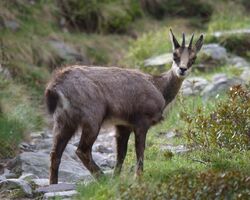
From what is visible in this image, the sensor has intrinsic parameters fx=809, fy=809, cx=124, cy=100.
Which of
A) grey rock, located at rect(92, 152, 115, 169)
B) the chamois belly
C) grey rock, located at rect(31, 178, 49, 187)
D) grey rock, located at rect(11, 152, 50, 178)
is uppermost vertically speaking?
the chamois belly

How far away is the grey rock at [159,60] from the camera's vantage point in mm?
16719

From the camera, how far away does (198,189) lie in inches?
274

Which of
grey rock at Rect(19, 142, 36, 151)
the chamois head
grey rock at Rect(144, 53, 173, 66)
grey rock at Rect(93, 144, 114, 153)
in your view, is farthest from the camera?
grey rock at Rect(144, 53, 173, 66)

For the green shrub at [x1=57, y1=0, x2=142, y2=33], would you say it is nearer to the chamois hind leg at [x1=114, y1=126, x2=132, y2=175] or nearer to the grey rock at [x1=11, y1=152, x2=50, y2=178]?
the grey rock at [x1=11, y1=152, x2=50, y2=178]

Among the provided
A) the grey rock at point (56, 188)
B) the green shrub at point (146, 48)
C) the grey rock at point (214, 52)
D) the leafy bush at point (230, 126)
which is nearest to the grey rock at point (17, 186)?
the grey rock at point (56, 188)

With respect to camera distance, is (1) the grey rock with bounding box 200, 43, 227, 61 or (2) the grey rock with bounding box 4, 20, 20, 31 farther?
(1) the grey rock with bounding box 200, 43, 227, 61

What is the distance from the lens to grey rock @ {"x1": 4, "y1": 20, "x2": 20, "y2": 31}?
16344 millimetres

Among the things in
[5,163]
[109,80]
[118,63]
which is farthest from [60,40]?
[109,80]

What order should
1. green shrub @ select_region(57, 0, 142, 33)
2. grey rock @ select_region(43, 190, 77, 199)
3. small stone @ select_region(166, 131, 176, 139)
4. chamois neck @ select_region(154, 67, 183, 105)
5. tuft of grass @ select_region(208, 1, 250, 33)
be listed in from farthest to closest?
tuft of grass @ select_region(208, 1, 250, 33) → green shrub @ select_region(57, 0, 142, 33) → small stone @ select_region(166, 131, 176, 139) → chamois neck @ select_region(154, 67, 183, 105) → grey rock @ select_region(43, 190, 77, 199)

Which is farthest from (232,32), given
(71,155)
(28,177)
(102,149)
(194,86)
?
(28,177)

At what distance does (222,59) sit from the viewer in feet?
56.4

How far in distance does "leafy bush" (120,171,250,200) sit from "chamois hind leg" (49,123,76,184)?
67.6 inches

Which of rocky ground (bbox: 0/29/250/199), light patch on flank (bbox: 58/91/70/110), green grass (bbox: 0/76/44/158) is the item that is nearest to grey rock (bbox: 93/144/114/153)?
rocky ground (bbox: 0/29/250/199)

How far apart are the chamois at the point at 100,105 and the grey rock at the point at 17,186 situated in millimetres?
719
